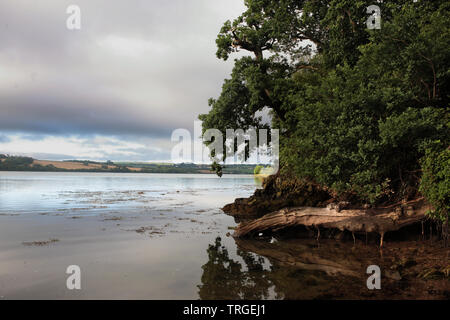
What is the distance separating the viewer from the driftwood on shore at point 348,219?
12.1 m

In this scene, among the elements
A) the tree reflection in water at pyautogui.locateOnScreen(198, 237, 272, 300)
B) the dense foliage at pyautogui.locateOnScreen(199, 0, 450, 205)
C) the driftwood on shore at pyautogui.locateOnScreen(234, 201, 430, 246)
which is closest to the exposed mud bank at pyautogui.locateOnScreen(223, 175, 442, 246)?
the driftwood on shore at pyautogui.locateOnScreen(234, 201, 430, 246)

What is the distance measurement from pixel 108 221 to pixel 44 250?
7.69 m

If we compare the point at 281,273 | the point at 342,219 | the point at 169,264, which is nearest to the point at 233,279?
the point at 281,273

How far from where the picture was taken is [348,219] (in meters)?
12.9

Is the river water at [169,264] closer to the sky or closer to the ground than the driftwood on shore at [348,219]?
closer to the ground

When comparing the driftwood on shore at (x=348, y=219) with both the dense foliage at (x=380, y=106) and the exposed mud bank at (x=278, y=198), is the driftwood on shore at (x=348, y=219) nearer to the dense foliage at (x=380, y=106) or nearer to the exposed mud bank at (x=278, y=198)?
the dense foliage at (x=380, y=106)

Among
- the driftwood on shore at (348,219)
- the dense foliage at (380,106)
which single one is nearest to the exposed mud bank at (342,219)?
the driftwood on shore at (348,219)

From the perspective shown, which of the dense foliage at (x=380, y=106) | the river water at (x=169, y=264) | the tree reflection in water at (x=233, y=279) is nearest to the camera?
the tree reflection in water at (x=233, y=279)

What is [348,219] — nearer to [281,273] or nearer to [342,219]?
[342,219]

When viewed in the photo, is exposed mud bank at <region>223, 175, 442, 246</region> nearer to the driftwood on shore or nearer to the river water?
the driftwood on shore

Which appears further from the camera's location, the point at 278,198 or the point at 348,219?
the point at 278,198

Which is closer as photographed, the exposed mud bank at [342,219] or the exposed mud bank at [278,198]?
the exposed mud bank at [342,219]

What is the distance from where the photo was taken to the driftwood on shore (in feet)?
39.8

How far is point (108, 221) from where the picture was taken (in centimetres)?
1972
